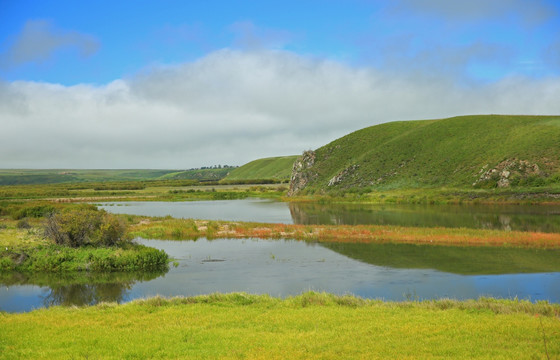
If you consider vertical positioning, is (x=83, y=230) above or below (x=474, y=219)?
above

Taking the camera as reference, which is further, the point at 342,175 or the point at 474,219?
the point at 342,175

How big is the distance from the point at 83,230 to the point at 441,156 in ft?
351

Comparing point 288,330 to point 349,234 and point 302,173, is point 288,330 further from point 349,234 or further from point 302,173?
point 302,173

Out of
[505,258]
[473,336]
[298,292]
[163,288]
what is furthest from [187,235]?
[473,336]

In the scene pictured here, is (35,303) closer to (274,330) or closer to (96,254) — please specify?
(96,254)

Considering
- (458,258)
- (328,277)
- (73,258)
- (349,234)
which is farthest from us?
(349,234)

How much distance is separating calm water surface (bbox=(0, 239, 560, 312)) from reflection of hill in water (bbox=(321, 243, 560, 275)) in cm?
6

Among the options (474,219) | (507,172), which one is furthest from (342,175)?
(474,219)

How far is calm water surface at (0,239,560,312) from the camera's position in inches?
979

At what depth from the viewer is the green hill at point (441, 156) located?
96688 millimetres

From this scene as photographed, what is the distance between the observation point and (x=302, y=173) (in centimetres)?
14525

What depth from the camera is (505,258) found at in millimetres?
33781

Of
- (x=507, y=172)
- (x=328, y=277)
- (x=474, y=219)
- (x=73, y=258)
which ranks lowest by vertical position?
(x=328, y=277)

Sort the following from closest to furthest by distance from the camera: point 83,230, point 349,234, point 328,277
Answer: point 328,277 → point 83,230 → point 349,234
